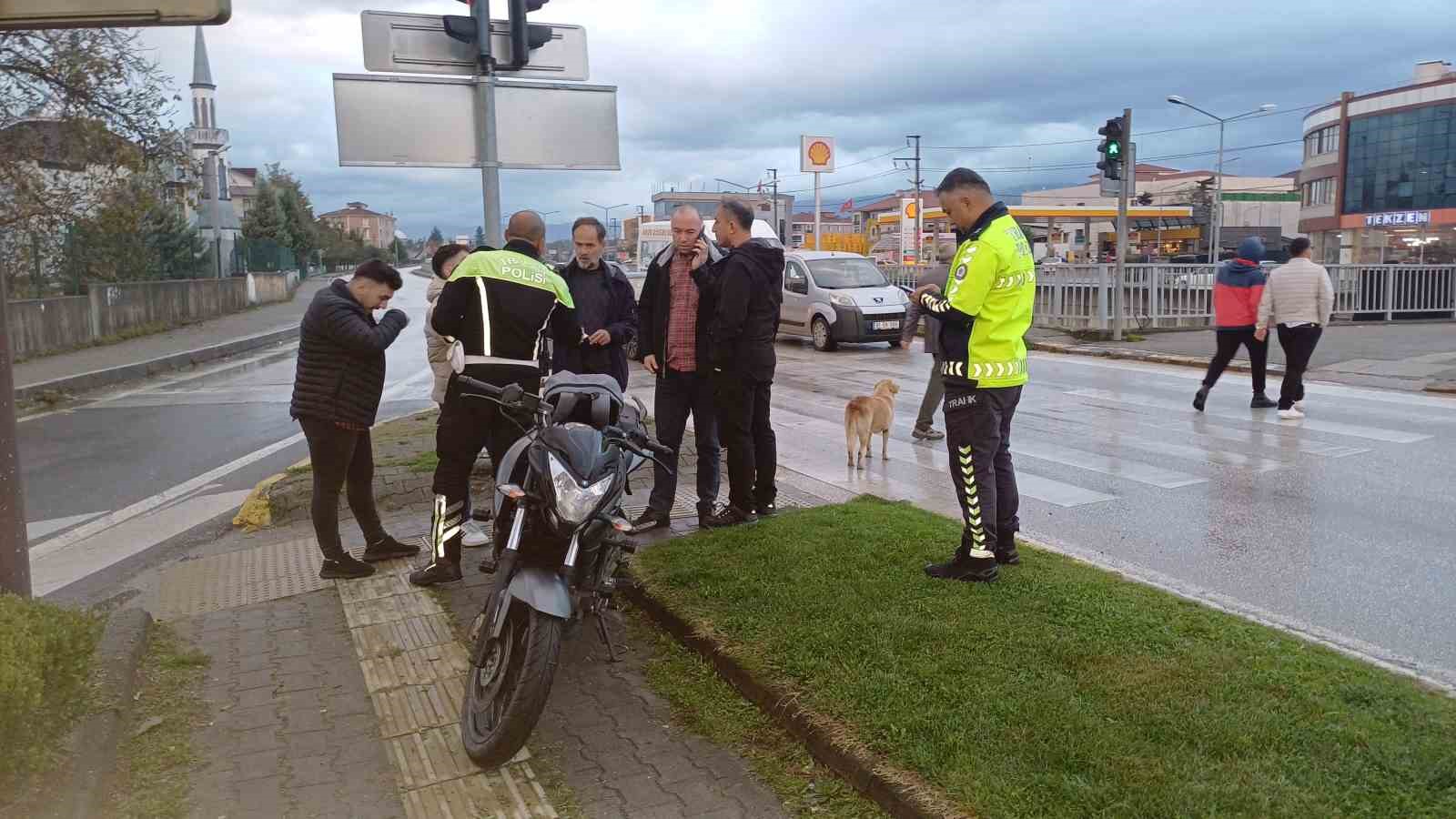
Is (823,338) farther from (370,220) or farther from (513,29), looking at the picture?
(370,220)

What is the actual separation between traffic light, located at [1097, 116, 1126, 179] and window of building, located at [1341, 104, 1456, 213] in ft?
214

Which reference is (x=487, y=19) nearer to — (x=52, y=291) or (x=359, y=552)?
(x=359, y=552)

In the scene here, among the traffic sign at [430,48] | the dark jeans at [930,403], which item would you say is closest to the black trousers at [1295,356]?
the dark jeans at [930,403]

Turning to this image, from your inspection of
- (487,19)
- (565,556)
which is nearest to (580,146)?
(487,19)

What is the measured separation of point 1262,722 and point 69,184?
775 inches

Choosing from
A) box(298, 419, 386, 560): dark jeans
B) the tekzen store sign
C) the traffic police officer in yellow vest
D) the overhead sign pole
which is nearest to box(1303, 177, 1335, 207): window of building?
the tekzen store sign

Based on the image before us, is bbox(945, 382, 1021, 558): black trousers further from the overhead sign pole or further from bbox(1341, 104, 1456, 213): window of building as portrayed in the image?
bbox(1341, 104, 1456, 213): window of building

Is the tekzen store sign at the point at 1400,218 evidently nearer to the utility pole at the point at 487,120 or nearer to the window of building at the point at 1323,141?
the window of building at the point at 1323,141

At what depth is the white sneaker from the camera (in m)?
6.45

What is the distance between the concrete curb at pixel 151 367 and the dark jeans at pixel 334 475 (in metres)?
9.47

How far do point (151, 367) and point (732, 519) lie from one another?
1575 cm

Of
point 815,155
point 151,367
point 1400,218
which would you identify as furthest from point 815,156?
point 1400,218

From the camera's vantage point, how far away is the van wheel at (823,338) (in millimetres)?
20078

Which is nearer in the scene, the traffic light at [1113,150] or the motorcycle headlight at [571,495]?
the motorcycle headlight at [571,495]
